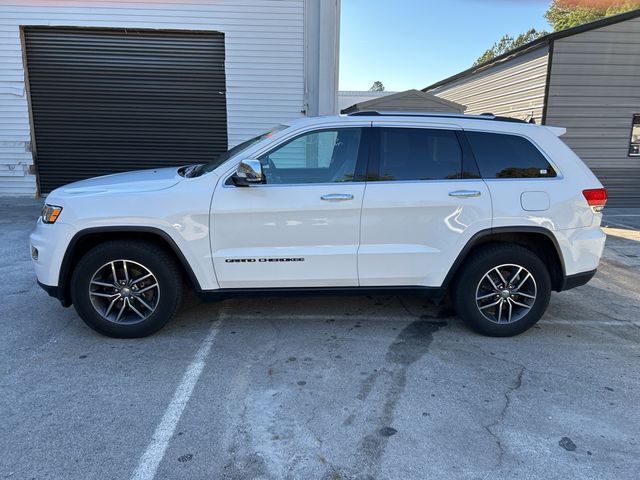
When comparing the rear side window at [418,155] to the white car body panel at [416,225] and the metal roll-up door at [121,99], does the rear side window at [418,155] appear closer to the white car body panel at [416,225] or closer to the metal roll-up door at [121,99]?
the white car body panel at [416,225]

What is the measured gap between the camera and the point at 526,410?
9.61 ft

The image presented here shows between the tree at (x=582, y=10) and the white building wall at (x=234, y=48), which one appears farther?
the tree at (x=582, y=10)

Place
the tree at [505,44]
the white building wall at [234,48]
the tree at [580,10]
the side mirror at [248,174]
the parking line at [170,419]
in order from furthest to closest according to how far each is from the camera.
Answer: the tree at [505,44] < the tree at [580,10] < the white building wall at [234,48] < the side mirror at [248,174] < the parking line at [170,419]

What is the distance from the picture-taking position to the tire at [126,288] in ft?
12.0

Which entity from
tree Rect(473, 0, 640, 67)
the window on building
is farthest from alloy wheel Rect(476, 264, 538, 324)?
tree Rect(473, 0, 640, 67)

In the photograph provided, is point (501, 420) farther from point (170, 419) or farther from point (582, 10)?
point (582, 10)

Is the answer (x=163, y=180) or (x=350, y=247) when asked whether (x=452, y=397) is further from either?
(x=163, y=180)

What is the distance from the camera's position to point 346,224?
3699 mm

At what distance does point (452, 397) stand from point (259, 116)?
27.4 ft

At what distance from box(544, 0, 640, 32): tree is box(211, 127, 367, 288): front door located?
27051 millimetres

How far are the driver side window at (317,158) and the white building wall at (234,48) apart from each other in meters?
6.39

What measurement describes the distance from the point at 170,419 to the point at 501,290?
287cm

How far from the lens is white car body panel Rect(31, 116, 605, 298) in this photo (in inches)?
142

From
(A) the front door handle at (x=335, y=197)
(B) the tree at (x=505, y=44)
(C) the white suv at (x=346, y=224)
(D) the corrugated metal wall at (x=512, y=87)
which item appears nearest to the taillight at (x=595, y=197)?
(C) the white suv at (x=346, y=224)
